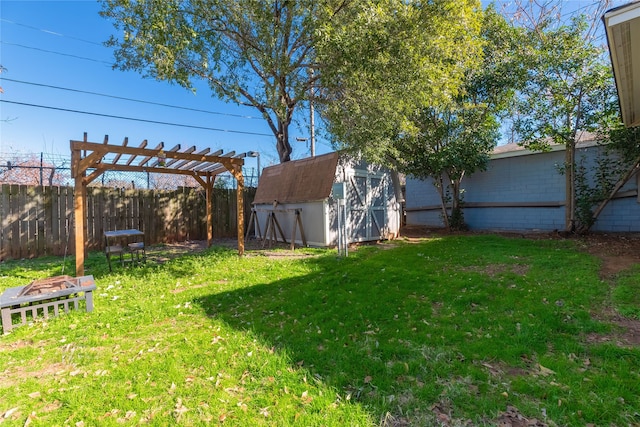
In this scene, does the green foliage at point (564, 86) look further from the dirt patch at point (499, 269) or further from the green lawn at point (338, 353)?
the dirt patch at point (499, 269)

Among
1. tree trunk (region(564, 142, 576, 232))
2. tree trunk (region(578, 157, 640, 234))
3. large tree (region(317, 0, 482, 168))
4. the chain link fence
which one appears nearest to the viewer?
large tree (region(317, 0, 482, 168))

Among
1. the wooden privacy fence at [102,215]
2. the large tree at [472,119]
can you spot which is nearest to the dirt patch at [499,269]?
the large tree at [472,119]

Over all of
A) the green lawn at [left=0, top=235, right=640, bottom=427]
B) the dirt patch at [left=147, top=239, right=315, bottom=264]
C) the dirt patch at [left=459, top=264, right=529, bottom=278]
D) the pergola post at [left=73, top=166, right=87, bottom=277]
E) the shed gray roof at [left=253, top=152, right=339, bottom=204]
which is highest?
the shed gray roof at [left=253, top=152, right=339, bottom=204]

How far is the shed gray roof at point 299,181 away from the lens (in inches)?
321

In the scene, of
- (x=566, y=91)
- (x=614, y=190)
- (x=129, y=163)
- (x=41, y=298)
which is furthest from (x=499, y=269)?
(x=129, y=163)

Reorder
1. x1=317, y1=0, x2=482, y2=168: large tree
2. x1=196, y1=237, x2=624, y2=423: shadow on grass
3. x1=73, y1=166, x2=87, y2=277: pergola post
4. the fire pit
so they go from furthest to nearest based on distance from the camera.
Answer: x1=317, y1=0, x2=482, y2=168: large tree < x1=73, y1=166, x2=87, y2=277: pergola post < the fire pit < x1=196, y1=237, x2=624, y2=423: shadow on grass

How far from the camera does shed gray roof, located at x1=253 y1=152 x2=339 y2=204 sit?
815cm

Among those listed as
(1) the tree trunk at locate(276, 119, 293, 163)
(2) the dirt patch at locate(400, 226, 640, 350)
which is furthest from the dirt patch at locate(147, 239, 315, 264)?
(2) the dirt patch at locate(400, 226, 640, 350)

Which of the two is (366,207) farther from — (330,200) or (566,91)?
(566,91)

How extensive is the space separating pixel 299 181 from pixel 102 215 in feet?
19.1

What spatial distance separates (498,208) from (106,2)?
12.2 metres

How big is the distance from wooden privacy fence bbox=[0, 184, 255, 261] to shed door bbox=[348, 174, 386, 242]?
498 centimetres

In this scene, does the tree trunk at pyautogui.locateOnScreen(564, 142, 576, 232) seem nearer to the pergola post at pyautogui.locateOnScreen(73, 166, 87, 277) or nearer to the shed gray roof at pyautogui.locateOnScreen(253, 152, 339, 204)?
the shed gray roof at pyautogui.locateOnScreen(253, 152, 339, 204)

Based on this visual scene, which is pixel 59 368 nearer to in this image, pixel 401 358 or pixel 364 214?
pixel 401 358
